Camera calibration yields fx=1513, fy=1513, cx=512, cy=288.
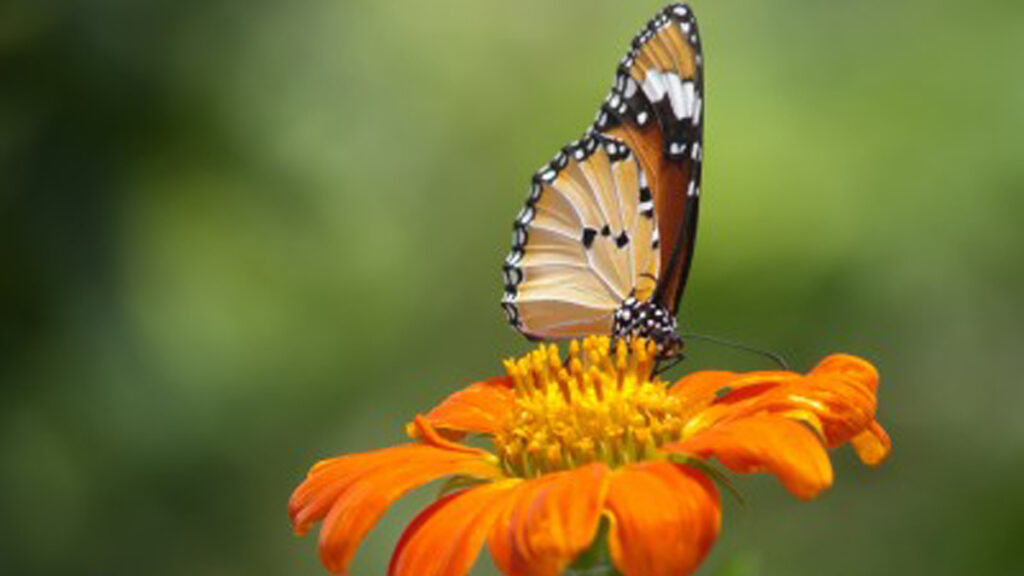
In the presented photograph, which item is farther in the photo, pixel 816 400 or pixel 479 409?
pixel 479 409

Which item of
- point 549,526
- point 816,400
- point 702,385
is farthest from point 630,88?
point 549,526

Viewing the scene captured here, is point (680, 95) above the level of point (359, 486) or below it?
above

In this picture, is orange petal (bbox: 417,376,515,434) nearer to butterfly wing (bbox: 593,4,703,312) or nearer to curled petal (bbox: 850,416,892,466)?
butterfly wing (bbox: 593,4,703,312)

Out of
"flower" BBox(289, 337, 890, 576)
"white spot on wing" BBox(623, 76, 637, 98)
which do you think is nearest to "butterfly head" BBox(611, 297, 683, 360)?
"flower" BBox(289, 337, 890, 576)

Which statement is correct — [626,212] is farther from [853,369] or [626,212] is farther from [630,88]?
[853,369]

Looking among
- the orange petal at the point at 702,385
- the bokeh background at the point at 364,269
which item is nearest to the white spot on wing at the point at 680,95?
the orange petal at the point at 702,385

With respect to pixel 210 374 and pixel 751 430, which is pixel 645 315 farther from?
pixel 210 374
